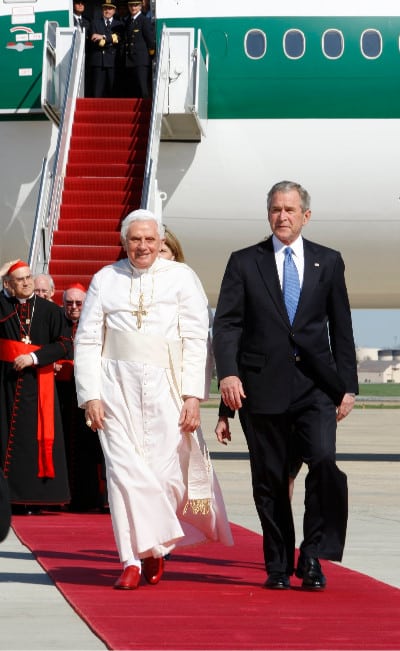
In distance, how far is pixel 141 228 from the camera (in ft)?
23.9

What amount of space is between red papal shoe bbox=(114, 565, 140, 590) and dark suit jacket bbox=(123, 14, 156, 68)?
977 cm

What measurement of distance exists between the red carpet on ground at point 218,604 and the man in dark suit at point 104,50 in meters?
8.50

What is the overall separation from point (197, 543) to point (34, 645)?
7.30 ft

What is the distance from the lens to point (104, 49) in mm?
16250

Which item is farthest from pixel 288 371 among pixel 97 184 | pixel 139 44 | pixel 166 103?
pixel 139 44

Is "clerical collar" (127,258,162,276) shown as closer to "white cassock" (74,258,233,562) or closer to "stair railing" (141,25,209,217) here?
"white cassock" (74,258,233,562)

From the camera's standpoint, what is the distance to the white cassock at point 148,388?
704cm

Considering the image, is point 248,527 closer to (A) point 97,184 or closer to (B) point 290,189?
(B) point 290,189

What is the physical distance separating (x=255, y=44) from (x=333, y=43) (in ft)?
2.62

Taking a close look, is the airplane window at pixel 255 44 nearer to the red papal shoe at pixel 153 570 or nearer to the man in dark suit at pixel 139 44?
the man in dark suit at pixel 139 44

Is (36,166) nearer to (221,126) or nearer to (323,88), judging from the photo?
(221,126)

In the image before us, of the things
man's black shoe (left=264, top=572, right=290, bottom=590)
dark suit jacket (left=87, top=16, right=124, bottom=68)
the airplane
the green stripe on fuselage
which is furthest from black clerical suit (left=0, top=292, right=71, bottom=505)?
dark suit jacket (left=87, top=16, right=124, bottom=68)

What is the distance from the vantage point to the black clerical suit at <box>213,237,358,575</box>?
7078mm

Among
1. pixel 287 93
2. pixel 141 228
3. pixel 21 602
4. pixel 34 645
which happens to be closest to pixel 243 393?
pixel 141 228
